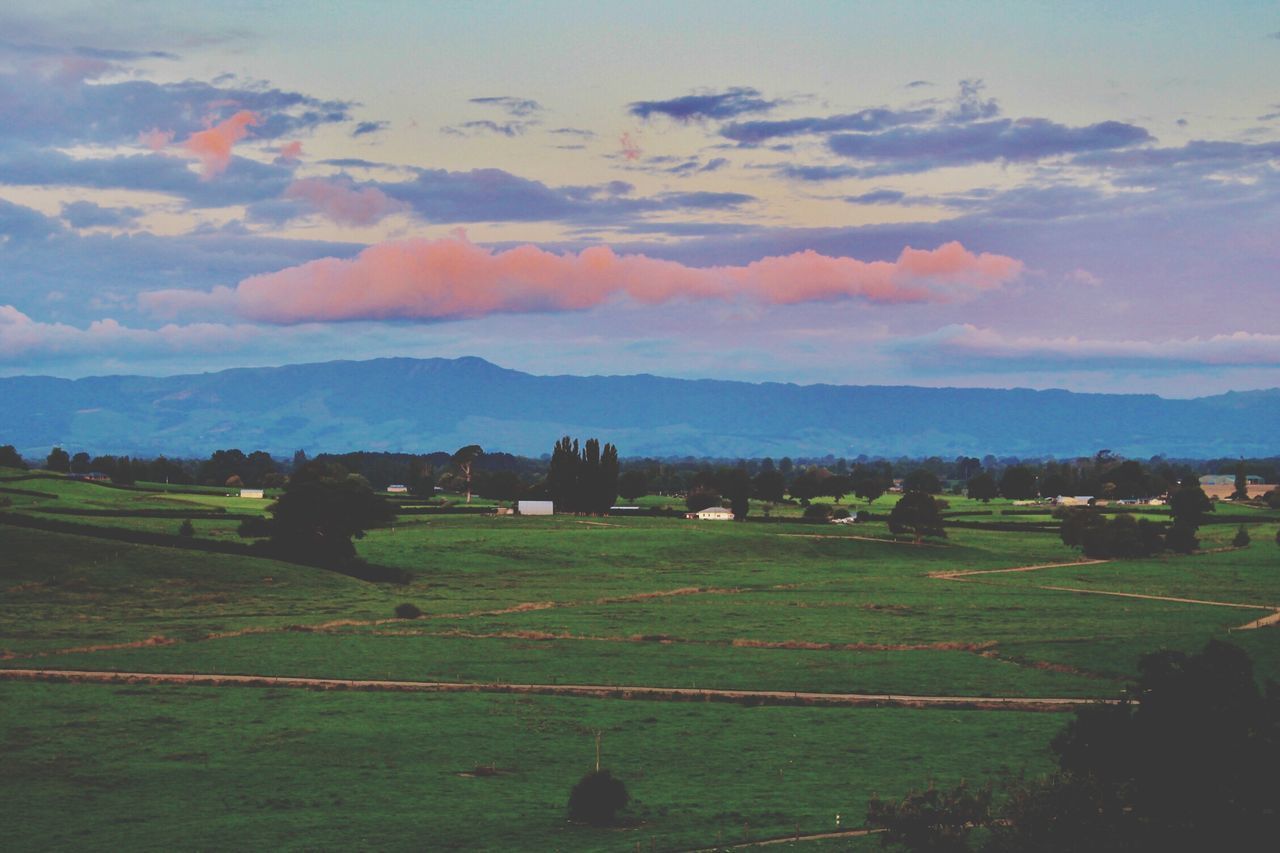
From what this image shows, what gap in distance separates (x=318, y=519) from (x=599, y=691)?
68.1 m

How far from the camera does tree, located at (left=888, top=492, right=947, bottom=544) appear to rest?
569 feet

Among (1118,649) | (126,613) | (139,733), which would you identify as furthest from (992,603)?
(139,733)

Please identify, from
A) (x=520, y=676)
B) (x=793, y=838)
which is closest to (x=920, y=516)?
(x=520, y=676)

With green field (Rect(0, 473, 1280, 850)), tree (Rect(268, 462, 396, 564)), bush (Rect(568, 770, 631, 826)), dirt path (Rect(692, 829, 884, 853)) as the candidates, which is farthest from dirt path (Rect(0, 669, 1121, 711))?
tree (Rect(268, 462, 396, 564))

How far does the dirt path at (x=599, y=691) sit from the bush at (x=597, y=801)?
71.8 ft

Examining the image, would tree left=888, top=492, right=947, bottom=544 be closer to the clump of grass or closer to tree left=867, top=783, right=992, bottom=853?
the clump of grass

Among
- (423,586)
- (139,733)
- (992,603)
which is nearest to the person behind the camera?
(139,733)

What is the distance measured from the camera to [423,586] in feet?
400

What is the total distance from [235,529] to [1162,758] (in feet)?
435

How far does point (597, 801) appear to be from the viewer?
147ft

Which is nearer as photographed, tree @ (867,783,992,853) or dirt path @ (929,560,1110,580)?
tree @ (867,783,992,853)

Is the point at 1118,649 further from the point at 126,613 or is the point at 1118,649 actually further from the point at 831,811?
the point at 126,613

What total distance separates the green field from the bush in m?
0.86

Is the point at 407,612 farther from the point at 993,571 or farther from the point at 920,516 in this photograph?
the point at 920,516
